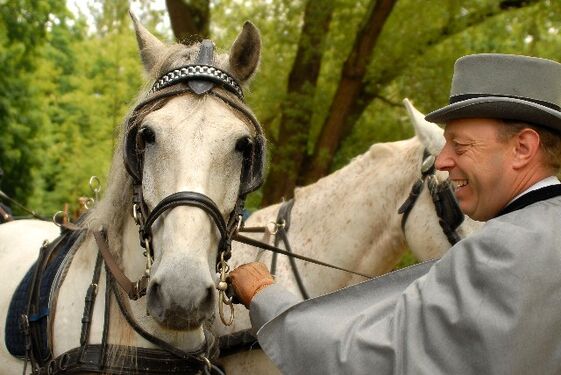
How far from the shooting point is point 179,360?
309 cm

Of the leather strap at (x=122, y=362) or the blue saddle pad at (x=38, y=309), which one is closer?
the leather strap at (x=122, y=362)

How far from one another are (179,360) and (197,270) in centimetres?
67

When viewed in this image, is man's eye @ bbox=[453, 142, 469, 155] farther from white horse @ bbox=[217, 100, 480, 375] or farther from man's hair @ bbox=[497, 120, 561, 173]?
white horse @ bbox=[217, 100, 480, 375]

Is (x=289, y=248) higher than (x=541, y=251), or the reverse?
(x=289, y=248)

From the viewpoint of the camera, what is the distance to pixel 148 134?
9.58 ft

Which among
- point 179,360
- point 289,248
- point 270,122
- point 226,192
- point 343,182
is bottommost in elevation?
point 179,360

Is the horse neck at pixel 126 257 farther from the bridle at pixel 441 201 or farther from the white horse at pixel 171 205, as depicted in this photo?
the bridle at pixel 441 201

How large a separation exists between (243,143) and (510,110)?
1.14 metres

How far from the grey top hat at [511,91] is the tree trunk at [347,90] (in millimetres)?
8028

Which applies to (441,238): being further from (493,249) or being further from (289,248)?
(493,249)

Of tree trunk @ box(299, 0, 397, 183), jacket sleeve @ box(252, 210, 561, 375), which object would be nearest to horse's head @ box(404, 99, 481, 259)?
jacket sleeve @ box(252, 210, 561, 375)

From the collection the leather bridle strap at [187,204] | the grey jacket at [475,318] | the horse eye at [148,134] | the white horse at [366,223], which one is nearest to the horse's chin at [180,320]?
the leather bridle strap at [187,204]

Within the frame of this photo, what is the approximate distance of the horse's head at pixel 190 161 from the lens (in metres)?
2.61

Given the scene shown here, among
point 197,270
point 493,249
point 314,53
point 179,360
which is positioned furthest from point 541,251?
point 314,53
